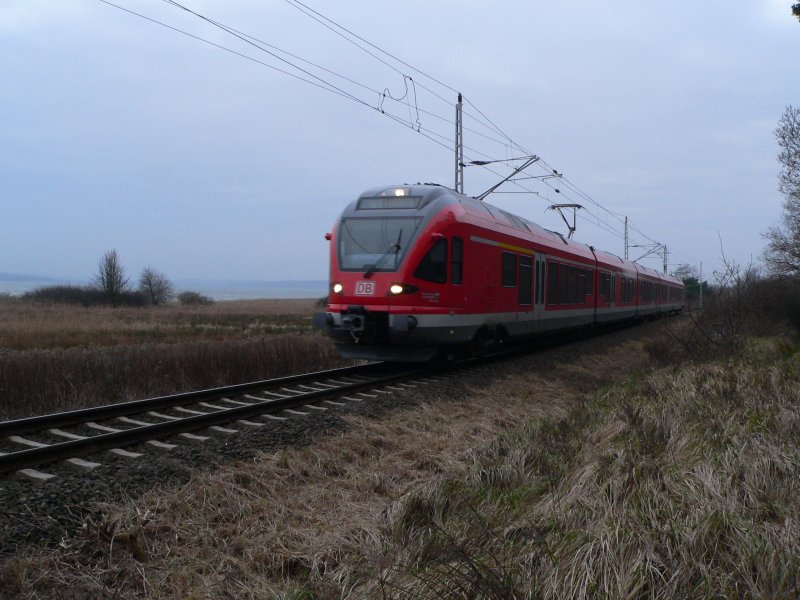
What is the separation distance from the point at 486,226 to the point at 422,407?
485 centimetres

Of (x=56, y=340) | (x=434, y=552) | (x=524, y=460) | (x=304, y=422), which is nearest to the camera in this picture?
(x=434, y=552)

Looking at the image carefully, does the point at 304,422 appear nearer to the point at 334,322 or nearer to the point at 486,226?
the point at 334,322

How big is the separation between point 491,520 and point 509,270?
1025 centimetres

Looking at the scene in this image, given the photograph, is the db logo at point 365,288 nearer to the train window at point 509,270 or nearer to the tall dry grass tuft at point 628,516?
the train window at point 509,270

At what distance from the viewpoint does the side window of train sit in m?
11.6

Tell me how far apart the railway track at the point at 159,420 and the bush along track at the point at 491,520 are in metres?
1.29

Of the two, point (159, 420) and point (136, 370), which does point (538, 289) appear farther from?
point (159, 420)

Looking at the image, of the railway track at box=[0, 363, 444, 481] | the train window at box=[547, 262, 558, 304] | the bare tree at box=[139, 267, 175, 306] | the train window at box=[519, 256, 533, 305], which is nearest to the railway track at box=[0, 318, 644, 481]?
the railway track at box=[0, 363, 444, 481]

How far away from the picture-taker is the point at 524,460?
5.88 metres

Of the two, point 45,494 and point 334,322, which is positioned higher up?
point 334,322

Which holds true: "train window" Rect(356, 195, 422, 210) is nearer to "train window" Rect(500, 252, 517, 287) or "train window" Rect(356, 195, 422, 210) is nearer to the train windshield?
the train windshield

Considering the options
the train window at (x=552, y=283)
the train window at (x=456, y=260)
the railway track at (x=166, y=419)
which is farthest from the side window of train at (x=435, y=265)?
the train window at (x=552, y=283)

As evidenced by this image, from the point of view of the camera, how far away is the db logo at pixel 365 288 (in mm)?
11727

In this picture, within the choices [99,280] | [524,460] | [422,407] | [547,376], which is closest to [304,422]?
[422,407]
